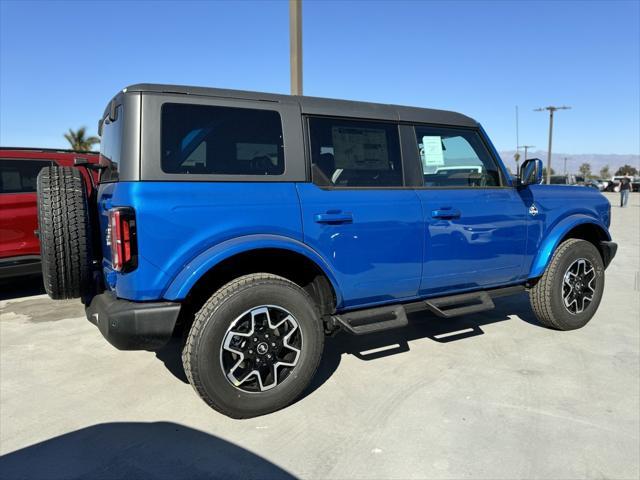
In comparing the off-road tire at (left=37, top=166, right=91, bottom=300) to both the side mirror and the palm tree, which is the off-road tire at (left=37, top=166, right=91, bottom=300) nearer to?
the side mirror

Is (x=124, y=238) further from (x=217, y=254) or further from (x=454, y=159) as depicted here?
(x=454, y=159)

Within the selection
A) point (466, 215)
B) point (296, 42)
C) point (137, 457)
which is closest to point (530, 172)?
point (466, 215)

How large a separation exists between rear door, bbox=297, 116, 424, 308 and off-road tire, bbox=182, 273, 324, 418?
37 centimetres

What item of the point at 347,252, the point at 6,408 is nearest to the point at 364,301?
the point at 347,252

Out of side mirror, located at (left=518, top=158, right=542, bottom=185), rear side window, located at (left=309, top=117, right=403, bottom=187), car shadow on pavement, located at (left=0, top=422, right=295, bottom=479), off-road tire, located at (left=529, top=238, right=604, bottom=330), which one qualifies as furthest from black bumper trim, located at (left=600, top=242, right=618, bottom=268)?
car shadow on pavement, located at (left=0, top=422, right=295, bottom=479)

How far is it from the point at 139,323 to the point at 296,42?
4930 mm

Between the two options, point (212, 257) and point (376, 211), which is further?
point (376, 211)

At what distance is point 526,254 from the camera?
408 centimetres

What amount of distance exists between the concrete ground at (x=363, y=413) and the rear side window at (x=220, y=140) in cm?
155

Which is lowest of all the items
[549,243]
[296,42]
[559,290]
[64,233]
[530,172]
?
[559,290]

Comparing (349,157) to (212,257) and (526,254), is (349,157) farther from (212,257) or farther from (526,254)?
(526,254)

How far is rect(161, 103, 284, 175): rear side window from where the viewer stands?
2.73 metres

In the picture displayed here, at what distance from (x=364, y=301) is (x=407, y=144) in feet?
4.15

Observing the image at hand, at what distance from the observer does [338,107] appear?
131 inches
